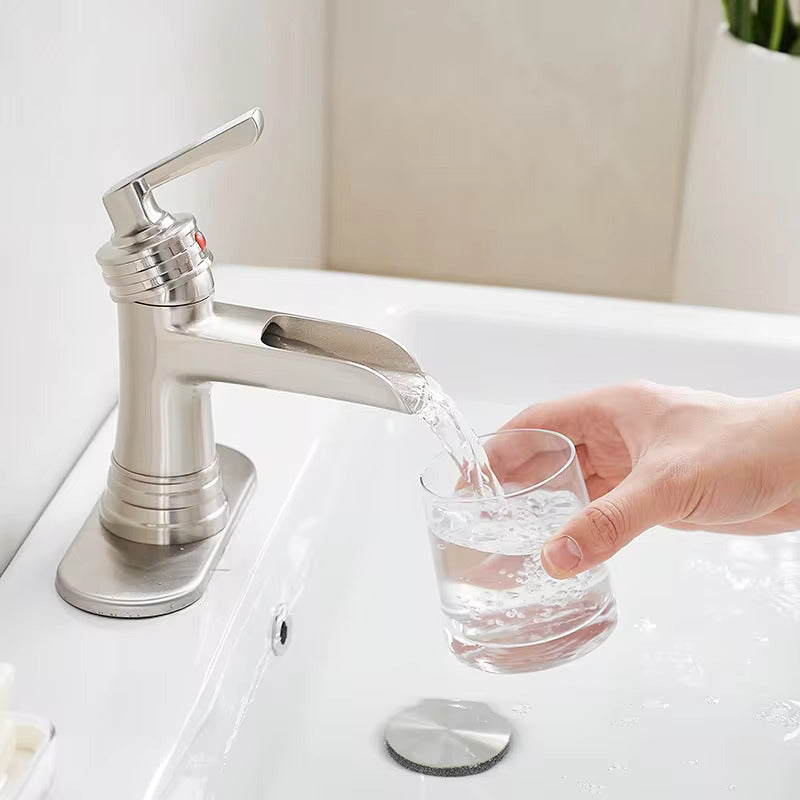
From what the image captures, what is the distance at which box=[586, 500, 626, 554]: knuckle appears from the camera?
52 centimetres

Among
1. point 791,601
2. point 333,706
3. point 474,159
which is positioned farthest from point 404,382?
point 474,159

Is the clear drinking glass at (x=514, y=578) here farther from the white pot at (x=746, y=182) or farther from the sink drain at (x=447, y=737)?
the white pot at (x=746, y=182)

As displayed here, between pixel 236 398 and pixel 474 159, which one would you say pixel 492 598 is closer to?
Answer: pixel 236 398

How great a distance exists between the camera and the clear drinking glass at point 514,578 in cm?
52

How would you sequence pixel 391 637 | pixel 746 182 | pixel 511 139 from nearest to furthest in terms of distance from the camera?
pixel 391 637
pixel 746 182
pixel 511 139

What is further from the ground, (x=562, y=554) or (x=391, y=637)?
Answer: (x=562, y=554)

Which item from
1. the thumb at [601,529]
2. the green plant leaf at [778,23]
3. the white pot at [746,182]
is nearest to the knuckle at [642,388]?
the thumb at [601,529]

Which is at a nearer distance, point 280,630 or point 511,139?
point 280,630

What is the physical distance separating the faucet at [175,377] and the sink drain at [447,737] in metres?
0.12

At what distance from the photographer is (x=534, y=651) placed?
542 mm

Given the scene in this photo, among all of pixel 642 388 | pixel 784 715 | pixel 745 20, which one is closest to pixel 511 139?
pixel 745 20

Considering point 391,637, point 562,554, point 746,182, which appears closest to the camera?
point 562,554

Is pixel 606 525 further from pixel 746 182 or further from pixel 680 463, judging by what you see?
pixel 746 182

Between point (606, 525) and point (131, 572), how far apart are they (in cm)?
21
